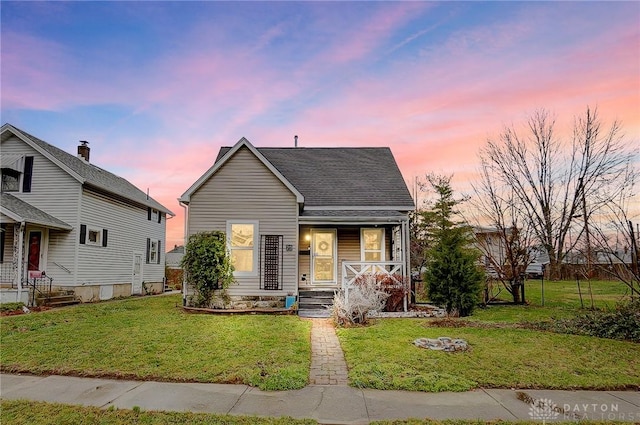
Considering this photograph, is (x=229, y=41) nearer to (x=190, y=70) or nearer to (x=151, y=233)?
(x=190, y=70)

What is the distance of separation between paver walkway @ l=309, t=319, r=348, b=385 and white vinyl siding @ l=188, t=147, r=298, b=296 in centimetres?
390

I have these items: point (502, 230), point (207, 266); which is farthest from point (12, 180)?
point (502, 230)

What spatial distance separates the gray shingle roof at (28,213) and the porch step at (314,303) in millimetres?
10208

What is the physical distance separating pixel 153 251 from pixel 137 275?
240 centimetres

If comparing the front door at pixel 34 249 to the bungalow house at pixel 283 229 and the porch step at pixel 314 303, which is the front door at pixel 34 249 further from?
the porch step at pixel 314 303

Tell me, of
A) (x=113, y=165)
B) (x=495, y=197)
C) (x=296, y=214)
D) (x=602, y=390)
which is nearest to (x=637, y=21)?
(x=495, y=197)

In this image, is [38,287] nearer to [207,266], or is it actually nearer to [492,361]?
[207,266]

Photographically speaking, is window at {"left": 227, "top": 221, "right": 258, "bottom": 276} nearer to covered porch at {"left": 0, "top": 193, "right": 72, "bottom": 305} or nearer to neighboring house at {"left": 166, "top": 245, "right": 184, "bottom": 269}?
covered porch at {"left": 0, "top": 193, "right": 72, "bottom": 305}

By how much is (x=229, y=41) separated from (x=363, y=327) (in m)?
9.93

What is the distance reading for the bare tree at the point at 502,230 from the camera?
14.0 meters

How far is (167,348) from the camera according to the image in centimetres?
704

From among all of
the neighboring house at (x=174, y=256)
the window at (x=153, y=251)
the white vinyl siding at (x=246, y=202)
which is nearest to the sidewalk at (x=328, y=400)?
the white vinyl siding at (x=246, y=202)

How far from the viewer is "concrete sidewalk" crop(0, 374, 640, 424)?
4301 mm

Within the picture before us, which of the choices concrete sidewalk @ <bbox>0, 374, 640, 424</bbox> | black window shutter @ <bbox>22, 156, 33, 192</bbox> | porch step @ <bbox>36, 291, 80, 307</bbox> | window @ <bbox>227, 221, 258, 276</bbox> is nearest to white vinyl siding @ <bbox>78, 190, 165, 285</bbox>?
porch step @ <bbox>36, 291, 80, 307</bbox>
